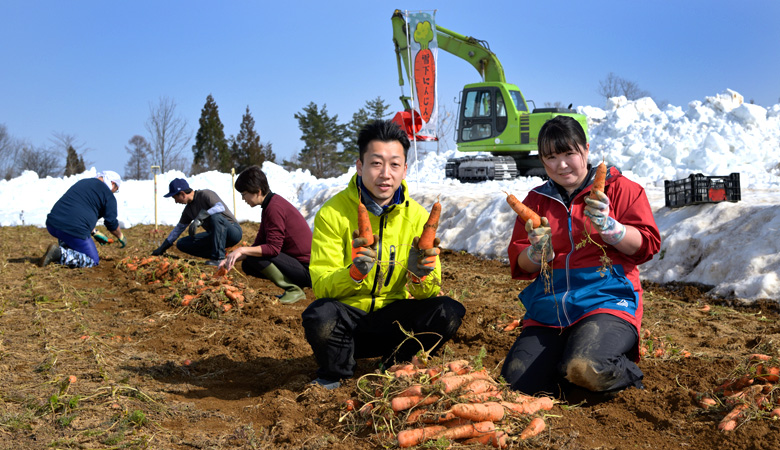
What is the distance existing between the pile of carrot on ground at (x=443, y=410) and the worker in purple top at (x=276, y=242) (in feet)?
10.7

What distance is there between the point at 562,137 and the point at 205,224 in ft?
18.9

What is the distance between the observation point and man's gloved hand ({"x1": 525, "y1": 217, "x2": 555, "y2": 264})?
9.72 feet

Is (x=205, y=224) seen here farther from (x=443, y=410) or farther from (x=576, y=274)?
(x=443, y=410)

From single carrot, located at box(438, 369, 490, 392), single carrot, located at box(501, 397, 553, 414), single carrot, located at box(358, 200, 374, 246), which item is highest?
single carrot, located at box(358, 200, 374, 246)

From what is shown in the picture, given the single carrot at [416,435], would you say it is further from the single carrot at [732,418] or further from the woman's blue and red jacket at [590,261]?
the single carrot at [732,418]

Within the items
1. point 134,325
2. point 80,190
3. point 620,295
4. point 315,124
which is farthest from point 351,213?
point 315,124

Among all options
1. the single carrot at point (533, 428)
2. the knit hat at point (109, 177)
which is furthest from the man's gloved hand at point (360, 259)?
the knit hat at point (109, 177)

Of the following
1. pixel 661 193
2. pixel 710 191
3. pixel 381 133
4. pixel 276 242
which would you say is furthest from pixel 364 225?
pixel 661 193

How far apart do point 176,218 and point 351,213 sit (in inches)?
579

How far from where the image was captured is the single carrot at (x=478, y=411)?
2461mm

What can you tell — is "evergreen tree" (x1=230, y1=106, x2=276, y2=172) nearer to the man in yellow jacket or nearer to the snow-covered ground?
the snow-covered ground

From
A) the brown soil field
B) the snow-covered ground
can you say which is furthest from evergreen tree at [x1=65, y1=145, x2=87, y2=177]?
the brown soil field

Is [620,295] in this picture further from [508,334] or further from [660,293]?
[660,293]

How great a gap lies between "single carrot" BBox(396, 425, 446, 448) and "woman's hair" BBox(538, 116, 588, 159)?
1.48 meters
